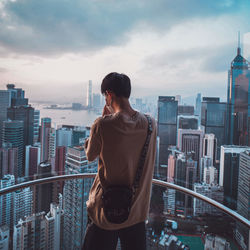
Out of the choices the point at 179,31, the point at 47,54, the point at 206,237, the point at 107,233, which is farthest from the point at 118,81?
the point at 47,54

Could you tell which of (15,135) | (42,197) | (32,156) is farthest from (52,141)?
(42,197)

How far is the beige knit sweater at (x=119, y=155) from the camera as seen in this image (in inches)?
25.1

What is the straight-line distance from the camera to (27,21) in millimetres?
2750

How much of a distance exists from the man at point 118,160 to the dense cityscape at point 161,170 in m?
0.30

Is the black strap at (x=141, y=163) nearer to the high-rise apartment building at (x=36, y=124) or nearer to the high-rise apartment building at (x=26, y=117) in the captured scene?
the high-rise apartment building at (x=36, y=124)

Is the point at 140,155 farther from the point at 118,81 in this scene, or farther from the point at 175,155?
the point at 175,155

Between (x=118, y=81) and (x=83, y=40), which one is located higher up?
(x=83, y=40)

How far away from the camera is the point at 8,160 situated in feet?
11.6

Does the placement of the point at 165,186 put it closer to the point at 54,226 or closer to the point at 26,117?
the point at 54,226

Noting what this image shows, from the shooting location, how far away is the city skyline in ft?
8.83

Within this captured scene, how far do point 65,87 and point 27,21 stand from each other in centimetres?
112

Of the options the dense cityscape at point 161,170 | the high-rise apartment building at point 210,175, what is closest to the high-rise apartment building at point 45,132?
the dense cityscape at point 161,170

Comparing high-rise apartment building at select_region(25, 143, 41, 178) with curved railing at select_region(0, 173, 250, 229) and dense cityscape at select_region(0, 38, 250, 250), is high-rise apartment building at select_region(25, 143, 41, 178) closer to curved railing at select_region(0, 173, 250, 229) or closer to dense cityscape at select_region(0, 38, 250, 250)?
dense cityscape at select_region(0, 38, 250, 250)

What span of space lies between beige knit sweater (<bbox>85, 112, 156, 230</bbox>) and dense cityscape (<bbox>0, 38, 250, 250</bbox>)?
32 cm
